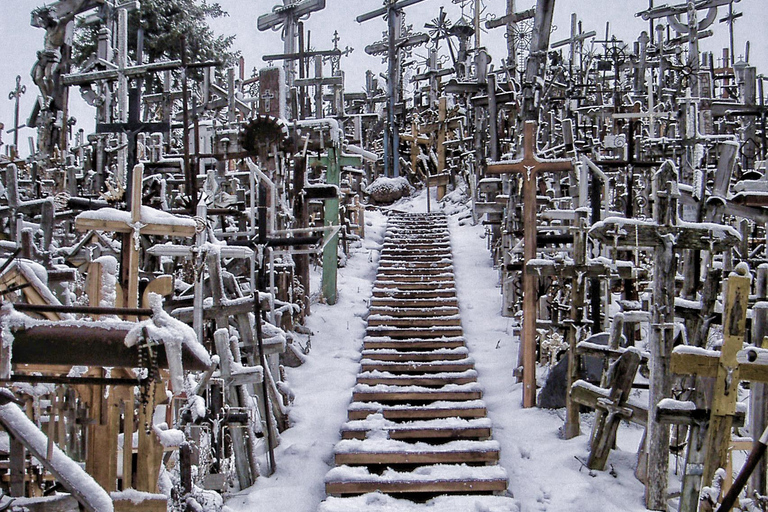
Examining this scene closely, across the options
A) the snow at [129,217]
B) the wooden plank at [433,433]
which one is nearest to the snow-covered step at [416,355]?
the wooden plank at [433,433]

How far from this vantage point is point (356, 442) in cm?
779

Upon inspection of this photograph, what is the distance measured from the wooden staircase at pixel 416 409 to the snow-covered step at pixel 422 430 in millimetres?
11

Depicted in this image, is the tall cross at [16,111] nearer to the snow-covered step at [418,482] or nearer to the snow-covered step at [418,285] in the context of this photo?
the snow-covered step at [418,285]

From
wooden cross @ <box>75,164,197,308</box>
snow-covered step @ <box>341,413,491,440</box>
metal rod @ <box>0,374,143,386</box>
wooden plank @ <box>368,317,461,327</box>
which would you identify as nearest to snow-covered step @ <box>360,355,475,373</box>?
wooden plank @ <box>368,317,461,327</box>

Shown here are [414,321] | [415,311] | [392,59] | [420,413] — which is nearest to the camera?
[420,413]

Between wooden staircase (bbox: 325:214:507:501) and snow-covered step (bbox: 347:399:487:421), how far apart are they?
12mm

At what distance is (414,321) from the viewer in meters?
11.4

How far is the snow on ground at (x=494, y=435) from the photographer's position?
263 inches

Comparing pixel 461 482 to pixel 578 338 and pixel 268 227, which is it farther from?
pixel 268 227

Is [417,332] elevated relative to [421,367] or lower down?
elevated

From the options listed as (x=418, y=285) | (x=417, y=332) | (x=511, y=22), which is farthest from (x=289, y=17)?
(x=417, y=332)

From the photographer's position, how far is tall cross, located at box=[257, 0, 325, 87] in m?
17.5

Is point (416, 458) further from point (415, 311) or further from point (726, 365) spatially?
point (415, 311)

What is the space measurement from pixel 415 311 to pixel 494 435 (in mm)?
3849
